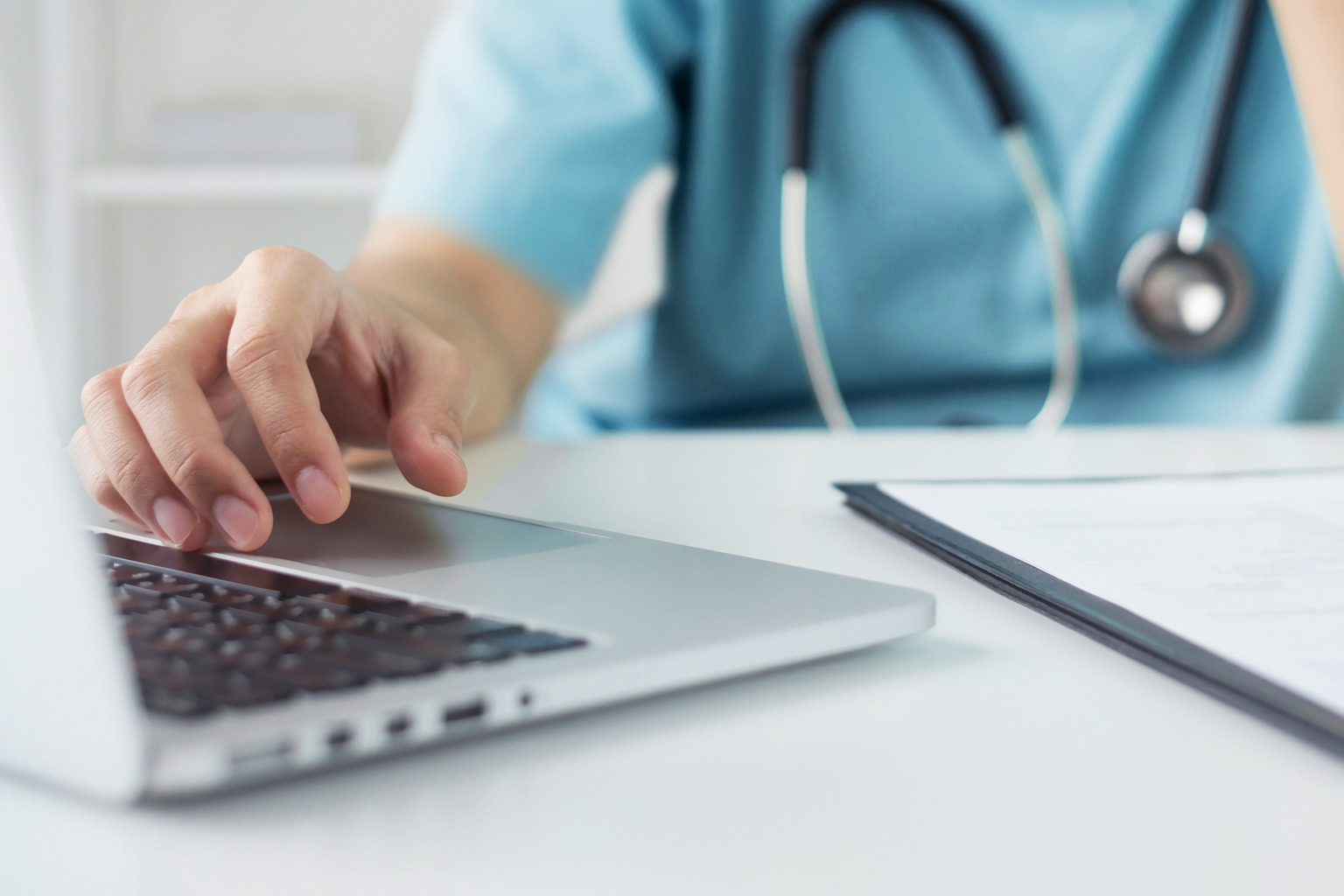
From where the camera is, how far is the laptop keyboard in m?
0.17

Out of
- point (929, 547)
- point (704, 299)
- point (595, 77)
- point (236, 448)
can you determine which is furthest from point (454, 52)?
point (929, 547)

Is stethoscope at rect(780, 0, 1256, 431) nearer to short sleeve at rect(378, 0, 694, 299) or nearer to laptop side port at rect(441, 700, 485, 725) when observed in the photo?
short sleeve at rect(378, 0, 694, 299)

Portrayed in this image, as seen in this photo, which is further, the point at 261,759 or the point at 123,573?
the point at 123,573

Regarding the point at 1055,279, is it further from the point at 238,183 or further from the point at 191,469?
the point at 238,183

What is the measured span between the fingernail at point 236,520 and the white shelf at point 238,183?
136 cm

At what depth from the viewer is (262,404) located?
35 cm

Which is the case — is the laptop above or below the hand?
below

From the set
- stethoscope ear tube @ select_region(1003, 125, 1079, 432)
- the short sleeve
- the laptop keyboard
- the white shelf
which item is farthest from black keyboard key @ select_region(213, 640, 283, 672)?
the white shelf

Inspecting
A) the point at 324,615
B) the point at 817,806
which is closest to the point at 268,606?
the point at 324,615

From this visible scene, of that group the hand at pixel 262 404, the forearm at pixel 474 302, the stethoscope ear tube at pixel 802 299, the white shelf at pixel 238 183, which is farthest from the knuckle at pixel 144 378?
the white shelf at pixel 238 183

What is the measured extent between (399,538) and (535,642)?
0.44 ft

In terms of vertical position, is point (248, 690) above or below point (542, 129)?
below

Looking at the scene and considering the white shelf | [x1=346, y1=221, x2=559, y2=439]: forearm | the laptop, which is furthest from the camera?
the white shelf

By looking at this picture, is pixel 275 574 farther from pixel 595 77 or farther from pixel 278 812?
pixel 595 77
